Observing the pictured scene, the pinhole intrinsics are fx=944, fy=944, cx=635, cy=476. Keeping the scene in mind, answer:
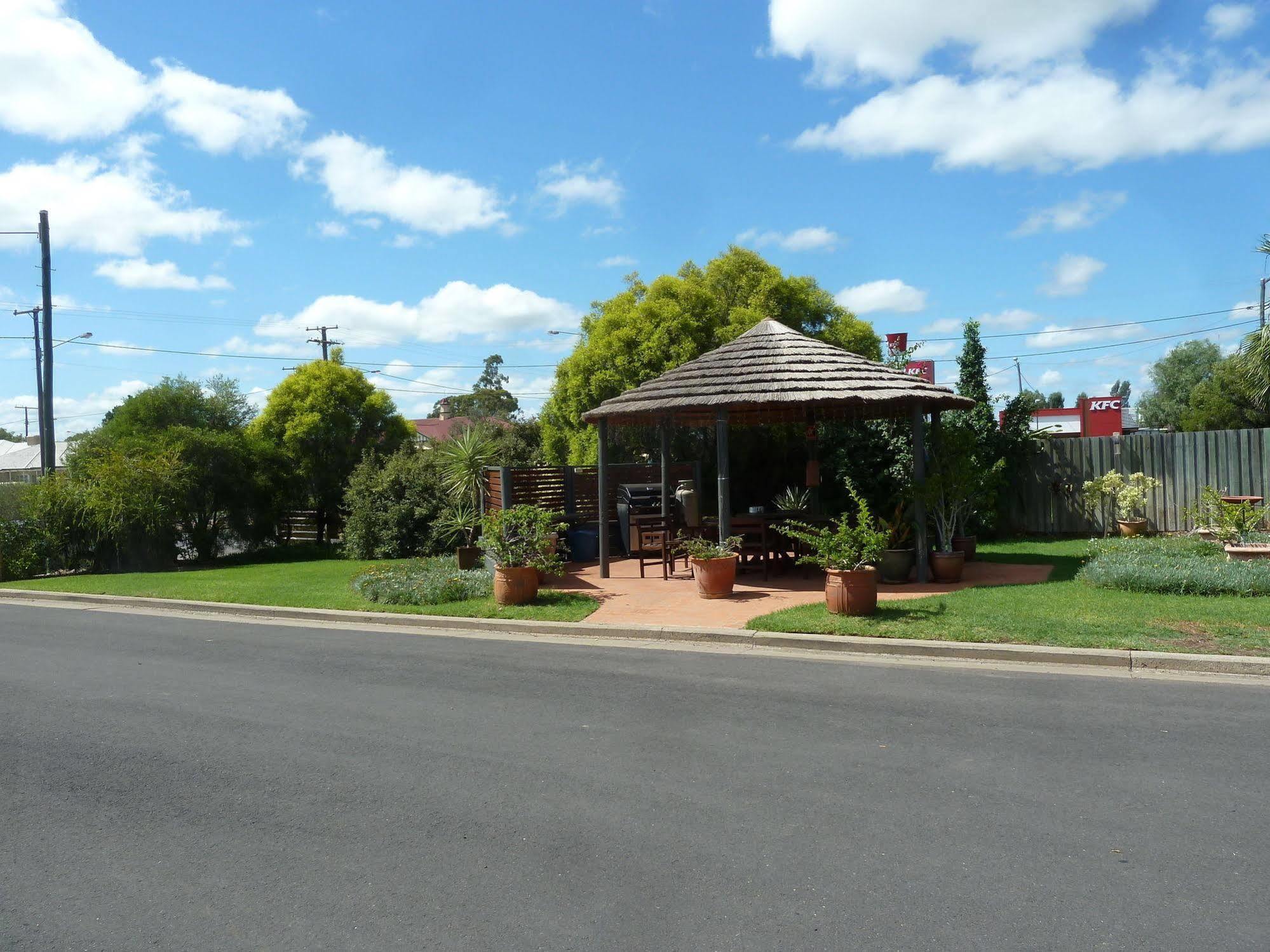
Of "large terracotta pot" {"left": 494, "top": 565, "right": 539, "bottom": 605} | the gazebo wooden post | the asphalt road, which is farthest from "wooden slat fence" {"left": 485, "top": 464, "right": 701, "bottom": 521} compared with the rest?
the asphalt road

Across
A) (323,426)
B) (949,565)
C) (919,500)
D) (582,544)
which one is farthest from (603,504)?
(323,426)

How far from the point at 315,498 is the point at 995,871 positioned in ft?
86.2

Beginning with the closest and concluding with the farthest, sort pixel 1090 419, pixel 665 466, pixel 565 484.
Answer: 1. pixel 665 466
2. pixel 565 484
3. pixel 1090 419

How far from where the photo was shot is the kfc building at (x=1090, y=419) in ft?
154

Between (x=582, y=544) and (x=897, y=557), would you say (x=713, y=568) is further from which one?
(x=582, y=544)

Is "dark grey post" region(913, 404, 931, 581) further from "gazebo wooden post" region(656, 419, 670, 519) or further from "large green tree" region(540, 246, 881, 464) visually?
"large green tree" region(540, 246, 881, 464)

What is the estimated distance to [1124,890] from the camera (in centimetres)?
416

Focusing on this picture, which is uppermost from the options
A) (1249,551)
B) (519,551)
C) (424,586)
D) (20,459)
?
(20,459)

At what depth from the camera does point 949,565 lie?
13336 mm

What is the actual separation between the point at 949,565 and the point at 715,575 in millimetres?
3446

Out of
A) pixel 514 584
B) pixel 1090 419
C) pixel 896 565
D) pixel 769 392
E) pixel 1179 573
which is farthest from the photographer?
pixel 1090 419

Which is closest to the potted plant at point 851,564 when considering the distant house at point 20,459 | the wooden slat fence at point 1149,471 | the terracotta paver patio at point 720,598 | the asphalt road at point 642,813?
the terracotta paver patio at point 720,598

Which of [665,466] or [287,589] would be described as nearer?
[287,589]

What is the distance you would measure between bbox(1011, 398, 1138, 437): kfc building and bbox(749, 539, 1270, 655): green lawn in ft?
119
